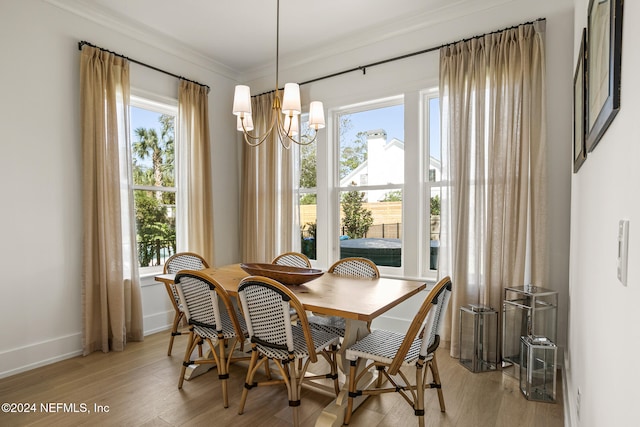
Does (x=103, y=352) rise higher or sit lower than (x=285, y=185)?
lower

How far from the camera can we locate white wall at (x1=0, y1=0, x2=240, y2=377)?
282 cm

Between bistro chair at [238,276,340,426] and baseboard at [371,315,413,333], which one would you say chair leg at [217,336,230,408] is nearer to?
bistro chair at [238,276,340,426]

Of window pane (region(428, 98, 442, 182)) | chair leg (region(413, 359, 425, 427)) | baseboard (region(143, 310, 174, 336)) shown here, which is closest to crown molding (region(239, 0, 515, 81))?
window pane (region(428, 98, 442, 182))

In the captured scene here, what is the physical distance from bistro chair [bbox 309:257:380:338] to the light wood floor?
460 millimetres

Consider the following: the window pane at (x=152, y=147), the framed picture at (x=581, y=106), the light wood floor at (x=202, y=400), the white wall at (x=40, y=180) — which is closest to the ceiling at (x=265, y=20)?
the white wall at (x=40, y=180)

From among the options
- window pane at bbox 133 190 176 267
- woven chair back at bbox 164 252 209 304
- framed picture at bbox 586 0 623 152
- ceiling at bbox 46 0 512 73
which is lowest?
woven chair back at bbox 164 252 209 304

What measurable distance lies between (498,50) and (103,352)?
4403mm

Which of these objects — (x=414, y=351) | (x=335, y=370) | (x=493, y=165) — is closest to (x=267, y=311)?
(x=335, y=370)

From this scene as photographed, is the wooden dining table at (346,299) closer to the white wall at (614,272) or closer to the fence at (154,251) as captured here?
the white wall at (614,272)

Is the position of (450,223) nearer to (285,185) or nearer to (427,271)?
(427,271)

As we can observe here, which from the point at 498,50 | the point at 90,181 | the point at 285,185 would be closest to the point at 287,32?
the point at 285,185

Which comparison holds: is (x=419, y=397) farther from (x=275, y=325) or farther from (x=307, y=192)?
(x=307, y=192)

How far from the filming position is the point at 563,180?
284cm

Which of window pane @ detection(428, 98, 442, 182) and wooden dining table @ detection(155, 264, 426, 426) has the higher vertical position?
window pane @ detection(428, 98, 442, 182)
